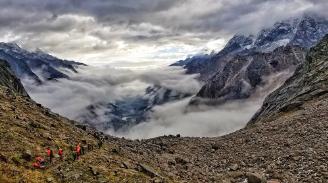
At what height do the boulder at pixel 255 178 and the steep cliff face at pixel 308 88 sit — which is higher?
the steep cliff face at pixel 308 88

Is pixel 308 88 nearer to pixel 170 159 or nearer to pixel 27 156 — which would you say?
pixel 170 159

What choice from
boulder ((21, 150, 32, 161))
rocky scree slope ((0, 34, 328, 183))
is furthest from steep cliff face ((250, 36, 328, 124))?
boulder ((21, 150, 32, 161))

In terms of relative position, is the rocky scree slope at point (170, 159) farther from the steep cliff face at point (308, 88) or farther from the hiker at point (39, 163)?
the steep cliff face at point (308, 88)

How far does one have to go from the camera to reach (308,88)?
123m

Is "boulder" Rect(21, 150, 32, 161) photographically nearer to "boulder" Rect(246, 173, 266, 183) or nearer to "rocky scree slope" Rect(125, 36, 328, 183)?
"rocky scree slope" Rect(125, 36, 328, 183)

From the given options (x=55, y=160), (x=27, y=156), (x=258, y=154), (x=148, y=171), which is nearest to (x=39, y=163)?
(x=27, y=156)

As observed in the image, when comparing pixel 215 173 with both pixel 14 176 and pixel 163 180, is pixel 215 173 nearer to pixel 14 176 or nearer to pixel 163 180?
pixel 163 180

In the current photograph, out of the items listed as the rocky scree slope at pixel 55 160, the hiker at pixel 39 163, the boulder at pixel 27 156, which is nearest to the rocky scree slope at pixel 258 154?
the rocky scree slope at pixel 55 160

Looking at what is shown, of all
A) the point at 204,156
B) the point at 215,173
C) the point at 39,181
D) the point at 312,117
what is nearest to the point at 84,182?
the point at 39,181

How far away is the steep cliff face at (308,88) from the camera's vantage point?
366 ft

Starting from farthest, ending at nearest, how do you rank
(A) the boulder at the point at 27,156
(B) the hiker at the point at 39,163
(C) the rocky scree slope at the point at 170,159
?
(A) the boulder at the point at 27,156 → (C) the rocky scree slope at the point at 170,159 → (B) the hiker at the point at 39,163

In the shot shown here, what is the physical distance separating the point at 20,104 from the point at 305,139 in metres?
31.6

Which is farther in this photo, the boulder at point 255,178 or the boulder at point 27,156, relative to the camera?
the boulder at point 255,178

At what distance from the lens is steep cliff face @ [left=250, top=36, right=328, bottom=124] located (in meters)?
112
